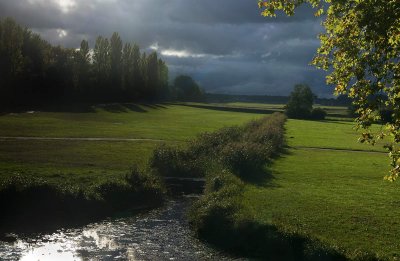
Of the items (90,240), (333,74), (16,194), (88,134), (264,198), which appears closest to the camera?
(333,74)

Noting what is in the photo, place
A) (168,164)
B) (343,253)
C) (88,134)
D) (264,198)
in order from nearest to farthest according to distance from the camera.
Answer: (343,253) < (264,198) < (168,164) < (88,134)

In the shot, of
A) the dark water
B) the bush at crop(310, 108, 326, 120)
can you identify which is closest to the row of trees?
the bush at crop(310, 108, 326, 120)

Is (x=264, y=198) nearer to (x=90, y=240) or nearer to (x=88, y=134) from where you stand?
(x=90, y=240)

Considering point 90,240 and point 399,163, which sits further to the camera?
point 90,240

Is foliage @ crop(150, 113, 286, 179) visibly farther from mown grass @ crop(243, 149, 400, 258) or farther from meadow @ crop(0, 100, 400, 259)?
mown grass @ crop(243, 149, 400, 258)

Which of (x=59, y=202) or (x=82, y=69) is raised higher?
(x=82, y=69)

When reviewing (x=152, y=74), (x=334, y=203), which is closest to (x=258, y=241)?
(x=334, y=203)

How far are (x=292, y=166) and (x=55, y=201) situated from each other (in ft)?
85.7

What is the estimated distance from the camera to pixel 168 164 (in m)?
40.5

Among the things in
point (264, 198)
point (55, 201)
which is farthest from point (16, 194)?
point (264, 198)

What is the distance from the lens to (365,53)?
14.2 metres

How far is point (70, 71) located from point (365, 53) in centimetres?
11441

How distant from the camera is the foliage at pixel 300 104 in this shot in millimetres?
177250

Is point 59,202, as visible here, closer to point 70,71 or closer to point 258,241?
point 258,241
